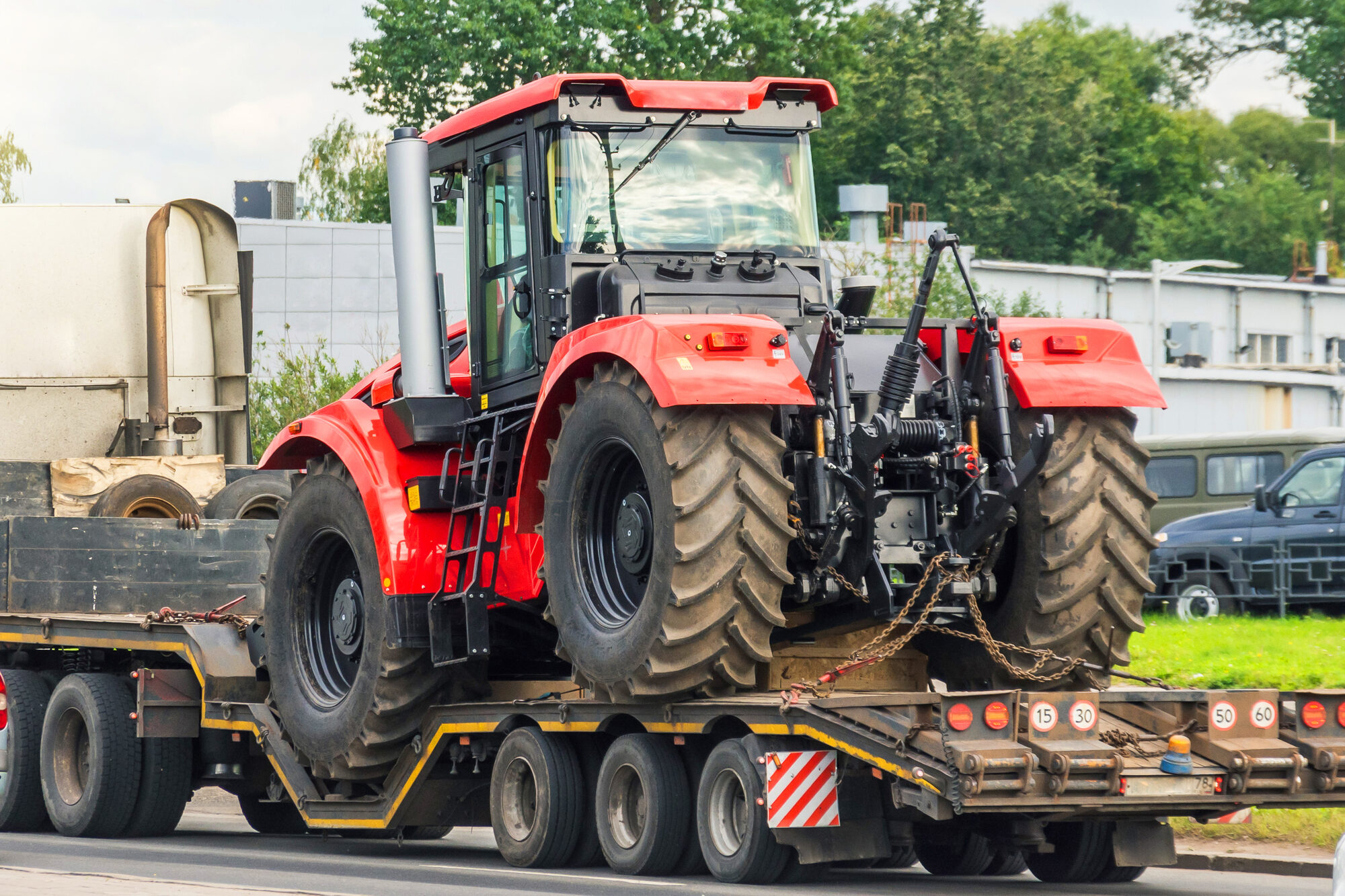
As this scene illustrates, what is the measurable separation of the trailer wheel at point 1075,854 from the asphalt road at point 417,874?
0.11 meters

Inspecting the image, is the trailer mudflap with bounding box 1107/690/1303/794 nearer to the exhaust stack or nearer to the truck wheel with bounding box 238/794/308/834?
the exhaust stack

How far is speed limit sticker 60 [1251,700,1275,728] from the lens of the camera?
9.19 meters

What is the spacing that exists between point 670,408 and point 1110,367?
2360mm

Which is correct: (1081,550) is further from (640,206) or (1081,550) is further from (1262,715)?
(640,206)

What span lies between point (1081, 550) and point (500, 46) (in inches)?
1745

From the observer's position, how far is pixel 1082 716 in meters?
8.73

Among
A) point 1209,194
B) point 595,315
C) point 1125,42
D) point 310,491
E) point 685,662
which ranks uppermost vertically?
point 1125,42

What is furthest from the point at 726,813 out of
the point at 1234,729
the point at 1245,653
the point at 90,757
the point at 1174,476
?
the point at 1174,476

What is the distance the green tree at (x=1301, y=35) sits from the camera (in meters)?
79.3

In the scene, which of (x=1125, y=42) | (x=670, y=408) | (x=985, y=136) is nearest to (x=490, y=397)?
(x=670, y=408)

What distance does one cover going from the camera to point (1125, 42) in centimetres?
8556

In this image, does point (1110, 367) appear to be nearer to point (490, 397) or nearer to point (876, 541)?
point (876, 541)

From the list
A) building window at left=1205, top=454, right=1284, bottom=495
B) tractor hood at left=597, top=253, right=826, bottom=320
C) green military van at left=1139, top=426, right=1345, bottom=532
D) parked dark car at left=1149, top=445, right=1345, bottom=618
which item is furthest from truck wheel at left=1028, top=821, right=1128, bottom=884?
building window at left=1205, top=454, right=1284, bottom=495

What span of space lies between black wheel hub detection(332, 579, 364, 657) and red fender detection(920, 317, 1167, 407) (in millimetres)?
3699
